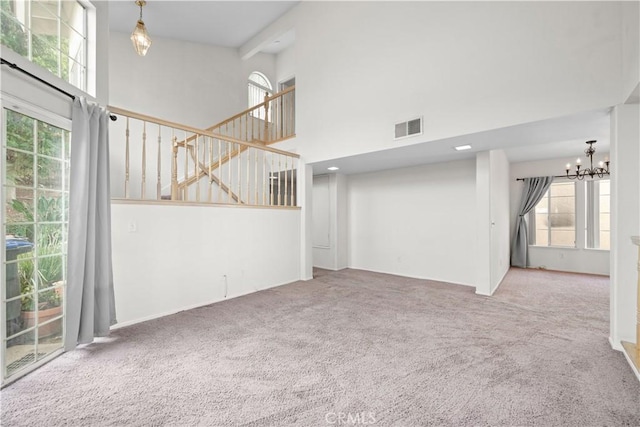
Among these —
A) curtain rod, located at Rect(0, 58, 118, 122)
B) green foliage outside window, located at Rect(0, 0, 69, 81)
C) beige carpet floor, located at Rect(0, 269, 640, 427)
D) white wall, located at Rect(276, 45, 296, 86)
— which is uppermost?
white wall, located at Rect(276, 45, 296, 86)

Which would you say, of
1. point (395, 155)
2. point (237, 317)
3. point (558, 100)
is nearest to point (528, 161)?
point (395, 155)

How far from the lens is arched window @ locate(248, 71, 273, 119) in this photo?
7910mm

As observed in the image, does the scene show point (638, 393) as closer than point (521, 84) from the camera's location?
Yes

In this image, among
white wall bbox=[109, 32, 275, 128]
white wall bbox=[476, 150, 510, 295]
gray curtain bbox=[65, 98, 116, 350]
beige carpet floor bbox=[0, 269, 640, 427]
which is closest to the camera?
beige carpet floor bbox=[0, 269, 640, 427]

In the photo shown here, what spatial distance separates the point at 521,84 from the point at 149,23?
21.0 ft

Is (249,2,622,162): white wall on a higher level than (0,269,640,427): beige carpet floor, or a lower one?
higher

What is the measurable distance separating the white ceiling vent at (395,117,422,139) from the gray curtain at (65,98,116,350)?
10.6 feet

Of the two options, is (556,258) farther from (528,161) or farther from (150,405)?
(150,405)

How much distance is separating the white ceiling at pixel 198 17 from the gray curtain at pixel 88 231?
3836 millimetres

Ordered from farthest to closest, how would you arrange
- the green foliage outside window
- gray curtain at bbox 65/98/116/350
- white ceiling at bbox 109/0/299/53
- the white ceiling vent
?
white ceiling at bbox 109/0/299/53, the white ceiling vent, gray curtain at bbox 65/98/116/350, the green foliage outside window

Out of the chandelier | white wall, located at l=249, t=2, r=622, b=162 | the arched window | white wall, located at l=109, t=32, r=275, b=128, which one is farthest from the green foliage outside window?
the chandelier

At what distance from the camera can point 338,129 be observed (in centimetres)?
449

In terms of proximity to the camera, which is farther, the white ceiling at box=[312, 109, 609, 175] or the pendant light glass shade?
the pendant light glass shade

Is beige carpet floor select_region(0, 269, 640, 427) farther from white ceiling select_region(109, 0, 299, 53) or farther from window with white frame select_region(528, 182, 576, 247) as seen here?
white ceiling select_region(109, 0, 299, 53)
